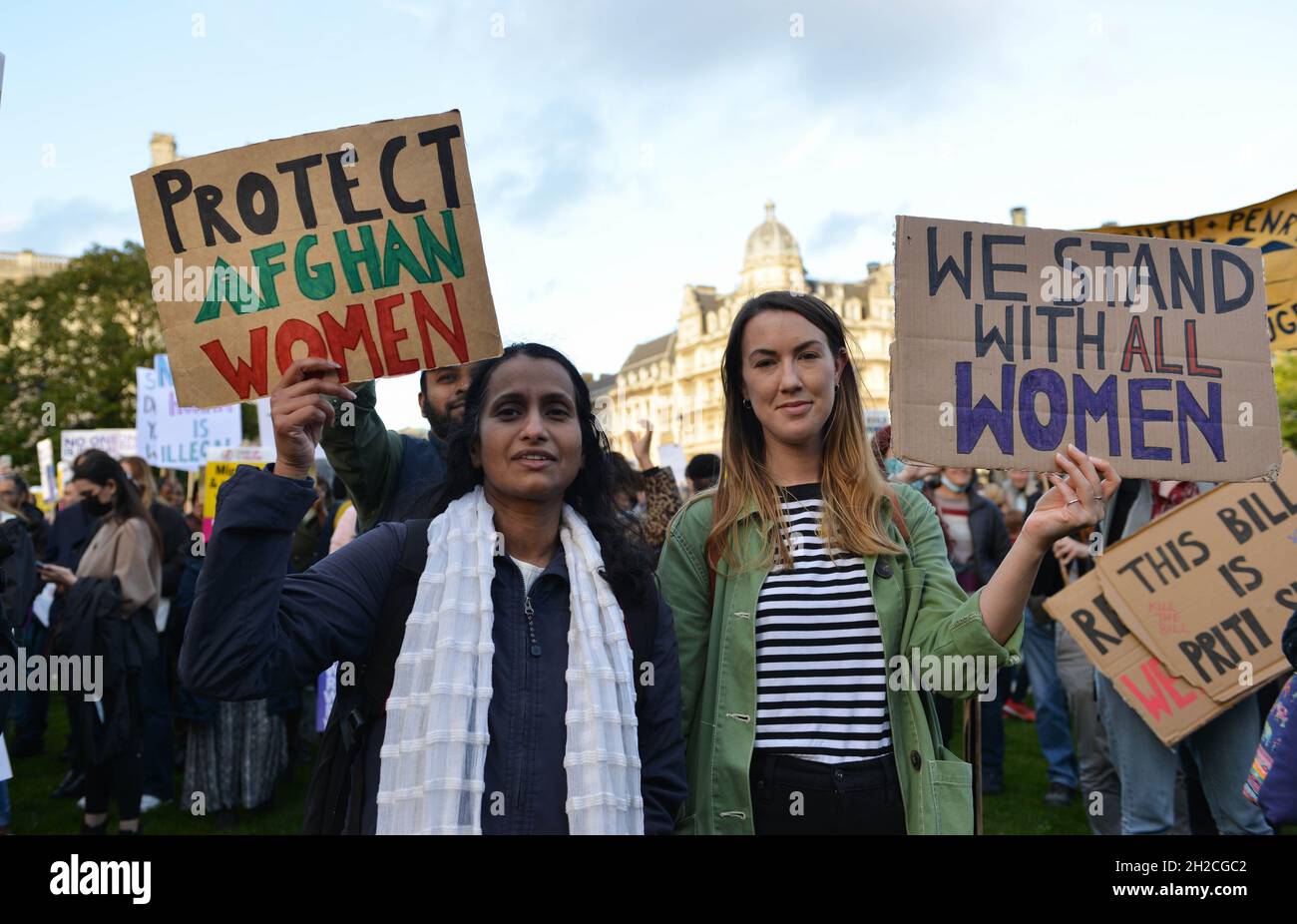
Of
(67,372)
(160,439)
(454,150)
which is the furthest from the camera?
(67,372)

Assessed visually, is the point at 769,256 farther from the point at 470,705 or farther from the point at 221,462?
the point at 470,705

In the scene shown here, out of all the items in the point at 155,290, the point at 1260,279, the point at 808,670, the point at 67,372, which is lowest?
the point at 808,670

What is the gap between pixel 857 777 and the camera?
231cm

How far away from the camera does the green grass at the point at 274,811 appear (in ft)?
20.6

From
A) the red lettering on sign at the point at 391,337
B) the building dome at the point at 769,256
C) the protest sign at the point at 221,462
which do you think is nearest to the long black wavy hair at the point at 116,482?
the protest sign at the point at 221,462

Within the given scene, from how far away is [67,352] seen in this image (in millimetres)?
36156

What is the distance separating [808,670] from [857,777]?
10.1 inches

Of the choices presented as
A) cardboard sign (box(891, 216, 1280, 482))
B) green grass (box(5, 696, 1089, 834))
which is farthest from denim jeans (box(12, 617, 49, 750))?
cardboard sign (box(891, 216, 1280, 482))

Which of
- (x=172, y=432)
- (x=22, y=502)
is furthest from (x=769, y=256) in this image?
(x=22, y=502)

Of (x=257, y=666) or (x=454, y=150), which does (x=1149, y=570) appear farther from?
(x=257, y=666)

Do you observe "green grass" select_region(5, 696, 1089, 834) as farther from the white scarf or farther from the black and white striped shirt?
the white scarf

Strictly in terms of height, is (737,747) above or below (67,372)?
below

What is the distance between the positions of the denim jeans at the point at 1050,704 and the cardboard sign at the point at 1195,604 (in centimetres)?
267

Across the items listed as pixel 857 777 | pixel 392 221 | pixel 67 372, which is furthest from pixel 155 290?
pixel 67 372
